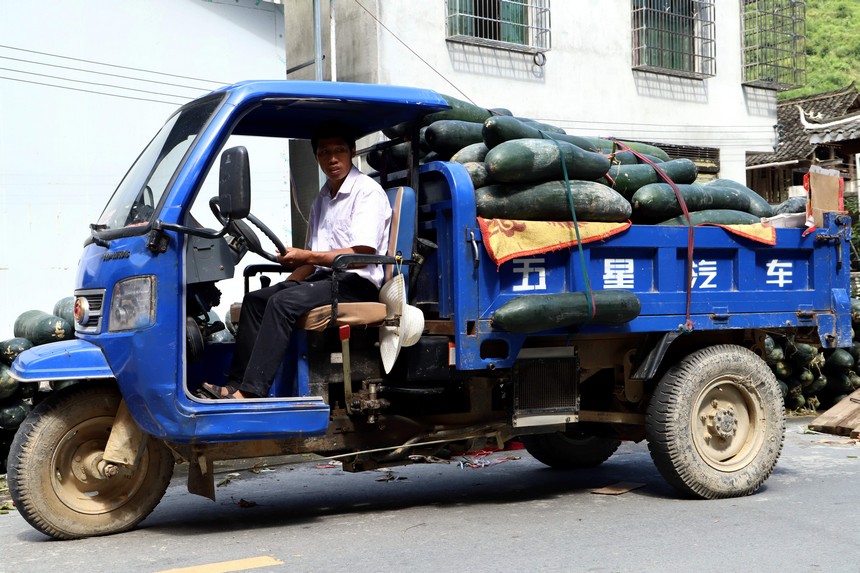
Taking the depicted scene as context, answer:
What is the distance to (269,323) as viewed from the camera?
208 inches

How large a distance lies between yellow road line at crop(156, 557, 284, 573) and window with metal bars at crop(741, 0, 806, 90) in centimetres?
1487

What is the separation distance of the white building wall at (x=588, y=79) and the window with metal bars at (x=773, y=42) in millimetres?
287

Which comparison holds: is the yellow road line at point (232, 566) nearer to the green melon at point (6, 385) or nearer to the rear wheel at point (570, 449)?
the rear wheel at point (570, 449)

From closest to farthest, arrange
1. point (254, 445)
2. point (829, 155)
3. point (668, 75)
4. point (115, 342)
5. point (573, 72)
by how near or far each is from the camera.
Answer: point (115, 342) < point (254, 445) < point (573, 72) < point (668, 75) < point (829, 155)

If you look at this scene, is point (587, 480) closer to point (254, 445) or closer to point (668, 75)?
point (254, 445)

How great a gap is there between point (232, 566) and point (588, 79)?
12.0m

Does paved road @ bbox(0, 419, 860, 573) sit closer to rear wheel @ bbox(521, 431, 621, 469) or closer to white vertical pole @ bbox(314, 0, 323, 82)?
rear wheel @ bbox(521, 431, 621, 469)

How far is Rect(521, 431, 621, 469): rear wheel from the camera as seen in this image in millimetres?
7547

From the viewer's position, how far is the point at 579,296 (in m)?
5.88

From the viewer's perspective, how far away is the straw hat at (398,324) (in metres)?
5.60

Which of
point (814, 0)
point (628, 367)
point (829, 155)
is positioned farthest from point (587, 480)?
point (814, 0)

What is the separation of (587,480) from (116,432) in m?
3.50

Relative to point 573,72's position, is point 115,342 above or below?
below

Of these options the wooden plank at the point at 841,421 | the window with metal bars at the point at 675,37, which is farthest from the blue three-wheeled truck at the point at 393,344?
the window with metal bars at the point at 675,37
